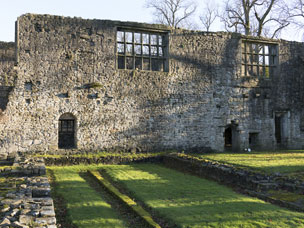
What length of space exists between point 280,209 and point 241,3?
22.5 meters

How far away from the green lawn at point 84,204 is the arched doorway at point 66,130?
10.9ft

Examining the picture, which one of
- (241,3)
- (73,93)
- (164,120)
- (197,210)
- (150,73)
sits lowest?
(197,210)

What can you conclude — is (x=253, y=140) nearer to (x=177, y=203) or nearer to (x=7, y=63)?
(x=177, y=203)

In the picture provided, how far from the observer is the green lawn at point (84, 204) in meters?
5.77

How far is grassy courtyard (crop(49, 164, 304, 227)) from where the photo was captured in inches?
221

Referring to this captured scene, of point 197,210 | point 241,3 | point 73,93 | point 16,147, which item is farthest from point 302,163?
point 241,3

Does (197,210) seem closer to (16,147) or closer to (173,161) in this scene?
(173,161)

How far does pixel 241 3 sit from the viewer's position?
83.5 ft

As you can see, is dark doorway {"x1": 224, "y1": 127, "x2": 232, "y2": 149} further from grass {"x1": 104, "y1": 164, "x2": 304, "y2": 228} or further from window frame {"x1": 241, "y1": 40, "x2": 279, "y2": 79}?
grass {"x1": 104, "y1": 164, "x2": 304, "y2": 228}

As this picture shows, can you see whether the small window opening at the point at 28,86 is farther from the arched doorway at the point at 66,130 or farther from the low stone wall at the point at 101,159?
the low stone wall at the point at 101,159

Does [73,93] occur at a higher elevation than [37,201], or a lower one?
higher

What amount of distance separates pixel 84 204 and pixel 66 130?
275 inches

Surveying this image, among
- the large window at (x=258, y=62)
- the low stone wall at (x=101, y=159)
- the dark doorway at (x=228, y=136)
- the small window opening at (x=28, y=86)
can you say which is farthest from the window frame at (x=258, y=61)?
the small window opening at (x=28, y=86)

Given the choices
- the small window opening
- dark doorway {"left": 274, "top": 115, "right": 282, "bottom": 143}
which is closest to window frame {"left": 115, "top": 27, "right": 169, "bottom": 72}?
the small window opening
